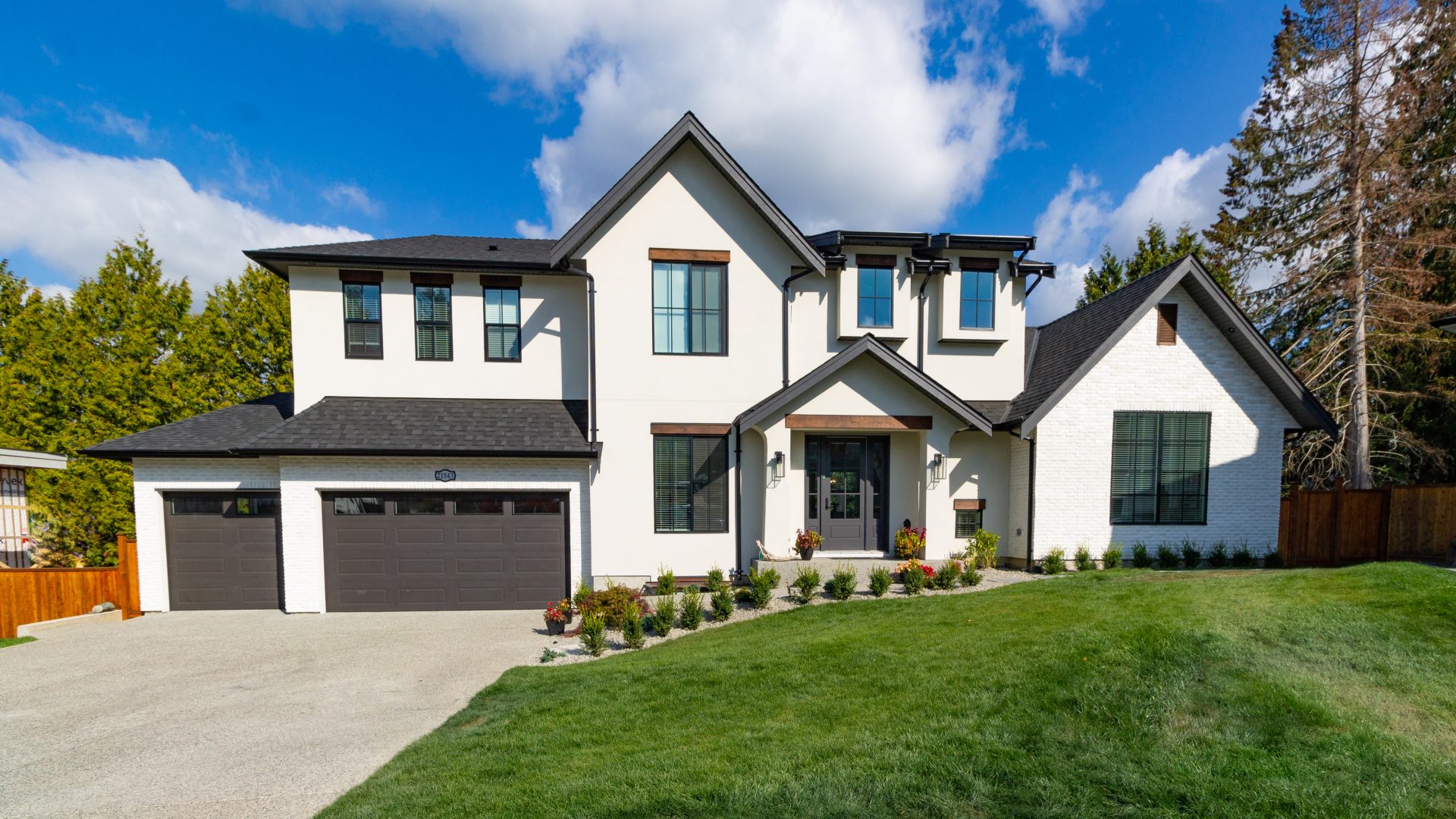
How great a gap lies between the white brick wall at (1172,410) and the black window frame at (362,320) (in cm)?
1525

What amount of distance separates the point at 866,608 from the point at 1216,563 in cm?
891

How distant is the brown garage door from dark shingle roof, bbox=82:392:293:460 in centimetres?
272

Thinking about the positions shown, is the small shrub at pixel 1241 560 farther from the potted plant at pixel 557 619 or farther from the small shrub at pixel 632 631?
the potted plant at pixel 557 619

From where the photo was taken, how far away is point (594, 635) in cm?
861

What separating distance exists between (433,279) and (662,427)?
6.34m

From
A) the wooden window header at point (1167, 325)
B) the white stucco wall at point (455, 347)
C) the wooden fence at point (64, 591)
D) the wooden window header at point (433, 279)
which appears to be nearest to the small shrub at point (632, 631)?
the white stucco wall at point (455, 347)

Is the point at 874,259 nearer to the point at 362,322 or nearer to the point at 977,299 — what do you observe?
the point at 977,299

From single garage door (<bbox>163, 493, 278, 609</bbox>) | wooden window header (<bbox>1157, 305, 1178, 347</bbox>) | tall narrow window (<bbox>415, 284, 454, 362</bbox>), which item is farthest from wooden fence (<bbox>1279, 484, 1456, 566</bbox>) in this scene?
single garage door (<bbox>163, 493, 278, 609</bbox>)

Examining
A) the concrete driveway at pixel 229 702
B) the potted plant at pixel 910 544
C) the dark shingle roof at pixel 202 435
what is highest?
the dark shingle roof at pixel 202 435

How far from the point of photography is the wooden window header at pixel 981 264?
13.4 metres

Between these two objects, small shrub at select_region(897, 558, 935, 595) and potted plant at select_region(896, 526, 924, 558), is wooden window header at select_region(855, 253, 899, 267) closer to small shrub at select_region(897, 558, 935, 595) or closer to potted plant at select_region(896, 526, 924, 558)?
potted plant at select_region(896, 526, 924, 558)

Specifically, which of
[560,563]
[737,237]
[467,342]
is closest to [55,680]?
[560,563]

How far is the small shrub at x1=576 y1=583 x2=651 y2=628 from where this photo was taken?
9.62 m

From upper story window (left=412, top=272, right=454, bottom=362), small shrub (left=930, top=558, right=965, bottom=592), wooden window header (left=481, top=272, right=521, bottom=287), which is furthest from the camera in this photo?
wooden window header (left=481, top=272, right=521, bottom=287)
